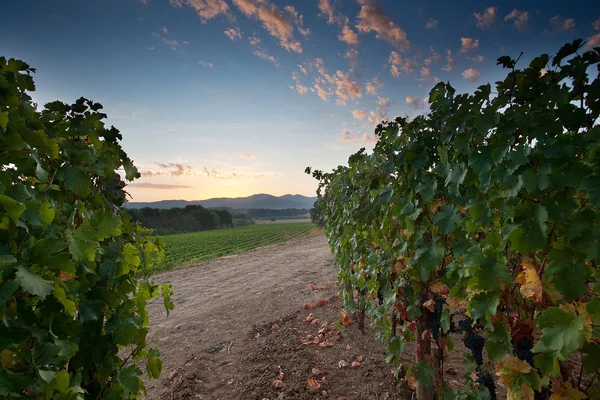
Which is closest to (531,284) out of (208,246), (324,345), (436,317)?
(436,317)

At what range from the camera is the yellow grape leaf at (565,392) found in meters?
1.51

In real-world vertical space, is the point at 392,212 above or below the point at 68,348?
above

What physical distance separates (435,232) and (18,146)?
2.90 meters

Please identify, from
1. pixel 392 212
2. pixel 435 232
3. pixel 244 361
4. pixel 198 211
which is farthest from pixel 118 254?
pixel 198 211

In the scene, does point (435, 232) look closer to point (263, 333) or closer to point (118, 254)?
point (118, 254)

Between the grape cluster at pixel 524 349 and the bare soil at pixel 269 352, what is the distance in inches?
76.1

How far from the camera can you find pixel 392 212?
292 cm

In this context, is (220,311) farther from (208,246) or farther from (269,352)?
(208,246)

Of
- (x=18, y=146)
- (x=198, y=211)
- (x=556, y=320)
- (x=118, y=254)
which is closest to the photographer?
(x=556, y=320)

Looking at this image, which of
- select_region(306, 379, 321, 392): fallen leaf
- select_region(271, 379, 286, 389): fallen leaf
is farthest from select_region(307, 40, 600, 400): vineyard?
select_region(271, 379, 286, 389): fallen leaf

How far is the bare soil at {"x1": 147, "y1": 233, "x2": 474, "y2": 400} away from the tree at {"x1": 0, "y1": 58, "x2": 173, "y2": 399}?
6.41 feet

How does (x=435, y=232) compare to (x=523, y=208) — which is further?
(x=435, y=232)

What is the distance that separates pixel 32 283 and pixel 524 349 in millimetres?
2481

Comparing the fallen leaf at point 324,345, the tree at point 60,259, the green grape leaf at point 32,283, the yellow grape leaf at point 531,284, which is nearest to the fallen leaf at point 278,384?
the fallen leaf at point 324,345
